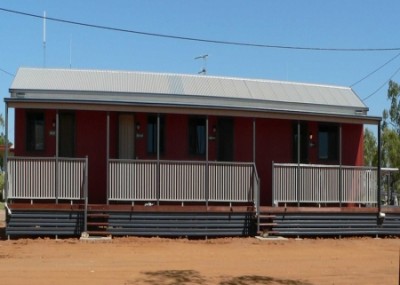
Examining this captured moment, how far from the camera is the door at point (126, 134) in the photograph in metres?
19.5

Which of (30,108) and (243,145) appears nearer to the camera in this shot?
(30,108)

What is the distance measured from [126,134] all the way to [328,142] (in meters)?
6.64

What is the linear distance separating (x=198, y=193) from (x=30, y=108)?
524cm

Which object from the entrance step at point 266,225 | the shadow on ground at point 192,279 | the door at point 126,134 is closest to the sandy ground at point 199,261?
the shadow on ground at point 192,279

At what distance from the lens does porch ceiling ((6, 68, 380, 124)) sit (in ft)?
58.8

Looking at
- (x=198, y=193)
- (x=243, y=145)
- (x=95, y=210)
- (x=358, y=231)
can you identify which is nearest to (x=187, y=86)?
(x=243, y=145)

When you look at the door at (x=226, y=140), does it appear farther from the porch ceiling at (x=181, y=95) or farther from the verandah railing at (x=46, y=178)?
the verandah railing at (x=46, y=178)

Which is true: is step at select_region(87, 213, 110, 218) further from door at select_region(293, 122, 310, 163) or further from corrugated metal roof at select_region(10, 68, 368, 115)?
door at select_region(293, 122, 310, 163)

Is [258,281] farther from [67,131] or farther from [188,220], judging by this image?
[67,131]

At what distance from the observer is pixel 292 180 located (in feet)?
62.3

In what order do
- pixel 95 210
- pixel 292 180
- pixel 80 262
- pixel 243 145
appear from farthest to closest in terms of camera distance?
pixel 243 145 < pixel 292 180 < pixel 95 210 < pixel 80 262

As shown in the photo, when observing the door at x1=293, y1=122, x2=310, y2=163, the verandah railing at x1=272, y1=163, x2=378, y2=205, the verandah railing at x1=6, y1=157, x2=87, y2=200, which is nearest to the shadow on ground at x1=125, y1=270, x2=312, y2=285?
the verandah railing at x1=6, y1=157, x2=87, y2=200

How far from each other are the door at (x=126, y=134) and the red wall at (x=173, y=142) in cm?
12

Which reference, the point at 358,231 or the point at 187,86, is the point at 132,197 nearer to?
the point at 187,86
